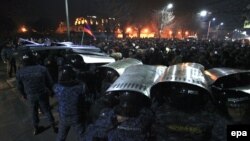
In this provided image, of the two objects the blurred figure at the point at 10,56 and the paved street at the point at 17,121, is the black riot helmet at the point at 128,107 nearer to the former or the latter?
the paved street at the point at 17,121

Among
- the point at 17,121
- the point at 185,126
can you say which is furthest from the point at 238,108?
the point at 17,121

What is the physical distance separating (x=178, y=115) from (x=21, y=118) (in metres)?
6.16

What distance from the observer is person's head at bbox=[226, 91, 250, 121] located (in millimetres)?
5637

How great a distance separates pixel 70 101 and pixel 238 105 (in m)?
3.37

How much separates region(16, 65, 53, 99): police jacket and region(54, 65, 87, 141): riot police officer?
157 centimetres

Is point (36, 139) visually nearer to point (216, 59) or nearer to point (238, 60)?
point (216, 59)

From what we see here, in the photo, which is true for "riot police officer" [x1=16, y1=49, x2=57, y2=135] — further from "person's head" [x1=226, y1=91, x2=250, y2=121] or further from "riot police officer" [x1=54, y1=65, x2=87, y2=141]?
"person's head" [x1=226, y1=91, x2=250, y2=121]

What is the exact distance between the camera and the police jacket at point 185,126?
4.47 meters

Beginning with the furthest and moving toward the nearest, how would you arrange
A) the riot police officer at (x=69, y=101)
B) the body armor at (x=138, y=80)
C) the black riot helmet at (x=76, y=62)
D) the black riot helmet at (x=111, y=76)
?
the black riot helmet at (x=76, y=62)
the black riot helmet at (x=111, y=76)
the riot police officer at (x=69, y=101)
the body armor at (x=138, y=80)

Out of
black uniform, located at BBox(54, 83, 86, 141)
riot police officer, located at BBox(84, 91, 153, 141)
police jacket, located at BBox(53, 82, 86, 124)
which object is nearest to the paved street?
black uniform, located at BBox(54, 83, 86, 141)

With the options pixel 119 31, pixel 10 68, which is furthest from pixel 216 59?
pixel 119 31

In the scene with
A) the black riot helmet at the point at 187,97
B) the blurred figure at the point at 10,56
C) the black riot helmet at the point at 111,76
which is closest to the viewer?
the black riot helmet at the point at 187,97

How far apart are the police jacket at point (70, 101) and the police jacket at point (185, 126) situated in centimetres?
182

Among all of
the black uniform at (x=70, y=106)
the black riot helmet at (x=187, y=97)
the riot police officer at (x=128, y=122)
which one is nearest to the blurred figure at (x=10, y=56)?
the black uniform at (x=70, y=106)
